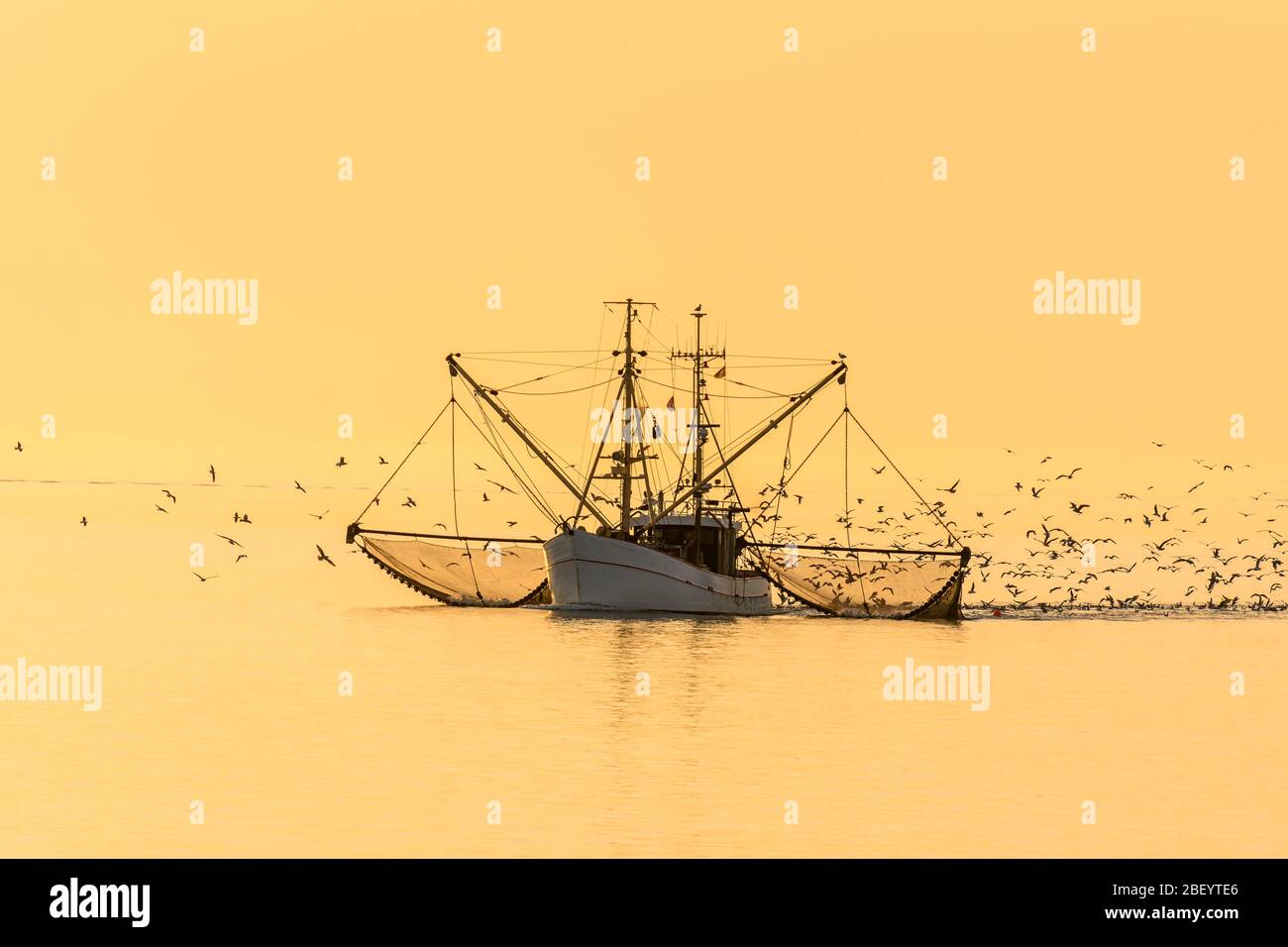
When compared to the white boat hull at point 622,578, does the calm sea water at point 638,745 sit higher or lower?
lower

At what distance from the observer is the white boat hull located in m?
109

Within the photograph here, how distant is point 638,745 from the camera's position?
201 ft

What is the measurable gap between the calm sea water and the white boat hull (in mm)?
2267

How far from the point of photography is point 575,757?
58.5 metres

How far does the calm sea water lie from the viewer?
47.1m

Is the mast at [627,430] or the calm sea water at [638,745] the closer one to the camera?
the calm sea water at [638,745]

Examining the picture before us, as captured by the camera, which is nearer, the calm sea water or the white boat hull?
the calm sea water

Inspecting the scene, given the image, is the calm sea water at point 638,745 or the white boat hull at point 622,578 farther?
A: the white boat hull at point 622,578

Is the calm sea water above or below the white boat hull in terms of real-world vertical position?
below

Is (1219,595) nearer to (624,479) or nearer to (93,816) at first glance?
(624,479)

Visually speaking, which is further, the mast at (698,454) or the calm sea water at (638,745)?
the mast at (698,454)

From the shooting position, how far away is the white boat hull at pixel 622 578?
109 metres

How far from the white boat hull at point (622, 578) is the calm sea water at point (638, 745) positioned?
2.27 m

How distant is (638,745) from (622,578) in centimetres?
4791
